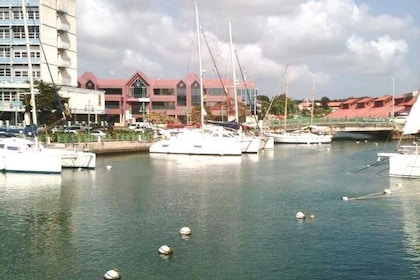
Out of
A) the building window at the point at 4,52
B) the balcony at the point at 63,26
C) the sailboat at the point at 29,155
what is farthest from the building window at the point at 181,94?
the sailboat at the point at 29,155

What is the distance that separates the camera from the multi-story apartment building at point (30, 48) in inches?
4609

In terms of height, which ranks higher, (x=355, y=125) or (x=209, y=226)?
(x=355, y=125)

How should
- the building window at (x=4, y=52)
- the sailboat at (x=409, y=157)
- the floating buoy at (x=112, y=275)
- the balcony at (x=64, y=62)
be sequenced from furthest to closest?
the balcony at (x=64, y=62) < the building window at (x=4, y=52) < the sailboat at (x=409, y=157) < the floating buoy at (x=112, y=275)

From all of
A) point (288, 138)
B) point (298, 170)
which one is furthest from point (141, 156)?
point (288, 138)

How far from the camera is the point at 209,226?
3625 cm

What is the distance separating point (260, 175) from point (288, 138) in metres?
65.0

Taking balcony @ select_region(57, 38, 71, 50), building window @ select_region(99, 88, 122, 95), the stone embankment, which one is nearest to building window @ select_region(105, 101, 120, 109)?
building window @ select_region(99, 88, 122, 95)

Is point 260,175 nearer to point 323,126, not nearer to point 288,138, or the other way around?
point 288,138

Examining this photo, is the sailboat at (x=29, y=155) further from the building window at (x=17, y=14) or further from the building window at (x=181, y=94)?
the building window at (x=181, y=94)

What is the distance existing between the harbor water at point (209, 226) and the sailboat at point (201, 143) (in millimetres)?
23576

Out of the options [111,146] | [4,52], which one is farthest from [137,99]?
[111,146]

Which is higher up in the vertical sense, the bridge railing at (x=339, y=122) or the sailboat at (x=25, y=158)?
the bridge railing at (x=339, y=122)

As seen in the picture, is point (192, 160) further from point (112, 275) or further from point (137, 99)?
point (137, 99)

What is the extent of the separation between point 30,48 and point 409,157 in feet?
284
